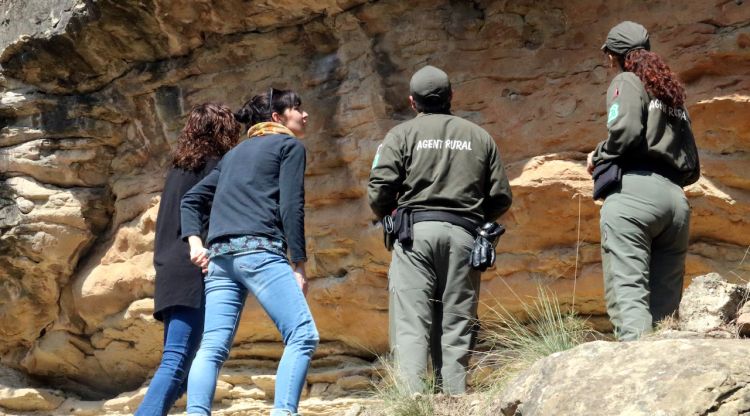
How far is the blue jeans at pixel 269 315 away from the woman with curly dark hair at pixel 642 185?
4.85 ft

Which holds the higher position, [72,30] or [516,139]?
[72,30]

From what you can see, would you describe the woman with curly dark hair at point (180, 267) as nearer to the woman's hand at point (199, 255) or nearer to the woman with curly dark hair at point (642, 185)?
the woman's hand at point (199, 255)

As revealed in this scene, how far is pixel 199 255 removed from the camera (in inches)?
212

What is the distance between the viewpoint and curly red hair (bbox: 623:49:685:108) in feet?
17.6

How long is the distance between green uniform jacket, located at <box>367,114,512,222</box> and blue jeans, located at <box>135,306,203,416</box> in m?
1.14

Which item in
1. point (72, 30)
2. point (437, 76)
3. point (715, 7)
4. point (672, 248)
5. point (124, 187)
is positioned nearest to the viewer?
point (672, 248)

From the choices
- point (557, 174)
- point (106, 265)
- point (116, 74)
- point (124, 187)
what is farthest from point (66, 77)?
point (557, 174)

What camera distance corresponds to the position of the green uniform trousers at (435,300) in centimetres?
545

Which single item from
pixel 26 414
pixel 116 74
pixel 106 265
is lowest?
pixel 26 414

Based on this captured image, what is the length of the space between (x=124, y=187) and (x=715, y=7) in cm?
523

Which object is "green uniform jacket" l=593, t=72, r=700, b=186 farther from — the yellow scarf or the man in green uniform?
the yellow scarf

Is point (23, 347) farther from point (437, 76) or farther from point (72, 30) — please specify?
point (437, 76)

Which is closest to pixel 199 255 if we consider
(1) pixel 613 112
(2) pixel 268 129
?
(2) pixel 268 129

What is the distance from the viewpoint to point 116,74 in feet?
31.0
